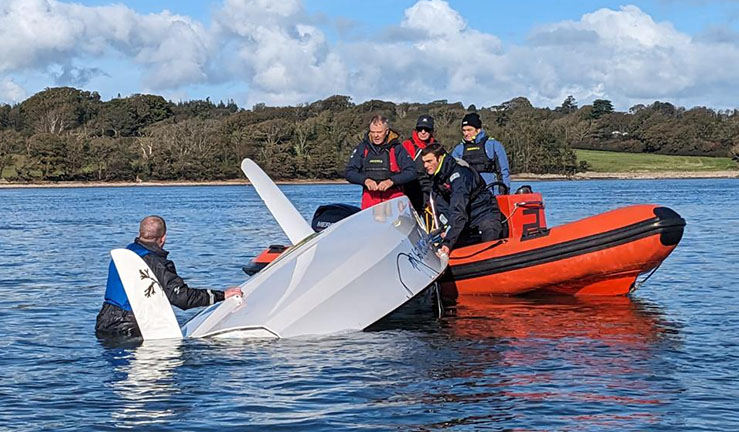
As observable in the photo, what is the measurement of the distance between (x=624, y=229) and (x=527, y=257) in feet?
3.72

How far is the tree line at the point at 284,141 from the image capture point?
93.5 m

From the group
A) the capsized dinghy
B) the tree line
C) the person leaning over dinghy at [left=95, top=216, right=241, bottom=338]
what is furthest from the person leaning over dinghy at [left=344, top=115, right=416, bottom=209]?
the tree line

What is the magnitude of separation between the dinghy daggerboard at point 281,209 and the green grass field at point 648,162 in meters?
93.5

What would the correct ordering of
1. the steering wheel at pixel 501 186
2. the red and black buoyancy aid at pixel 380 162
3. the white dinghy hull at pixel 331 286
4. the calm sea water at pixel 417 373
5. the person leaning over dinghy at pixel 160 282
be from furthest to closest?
1. the steering wheel at pixel 501 186
2. the red and black buoyancy aid at pixel 380 162
3. the white dinghy hull at pixel 331 286
4. the person leaning over dinghy at pixel 160 282
5. the calm sea water at pixel 417 373

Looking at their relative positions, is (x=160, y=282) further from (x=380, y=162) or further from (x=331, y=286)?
(x=380, y=162)

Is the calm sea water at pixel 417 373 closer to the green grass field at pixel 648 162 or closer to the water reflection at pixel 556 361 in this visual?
the water reflection at pixel 556 361

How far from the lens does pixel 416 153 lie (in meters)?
11.9

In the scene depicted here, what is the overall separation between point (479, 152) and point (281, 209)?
251 centimetres

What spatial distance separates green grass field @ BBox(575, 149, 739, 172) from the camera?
→ 101938mm

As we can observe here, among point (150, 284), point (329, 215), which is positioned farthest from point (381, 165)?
point (150, 284)

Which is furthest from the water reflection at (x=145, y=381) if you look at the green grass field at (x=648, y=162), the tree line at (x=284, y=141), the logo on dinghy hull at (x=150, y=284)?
the green grass field at (x=648, y=162)

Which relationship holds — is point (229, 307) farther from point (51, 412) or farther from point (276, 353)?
point (51, 412)

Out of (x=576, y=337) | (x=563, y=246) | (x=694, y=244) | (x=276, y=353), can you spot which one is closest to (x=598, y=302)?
(x=563, y=246)

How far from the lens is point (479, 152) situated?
11.9 metres
